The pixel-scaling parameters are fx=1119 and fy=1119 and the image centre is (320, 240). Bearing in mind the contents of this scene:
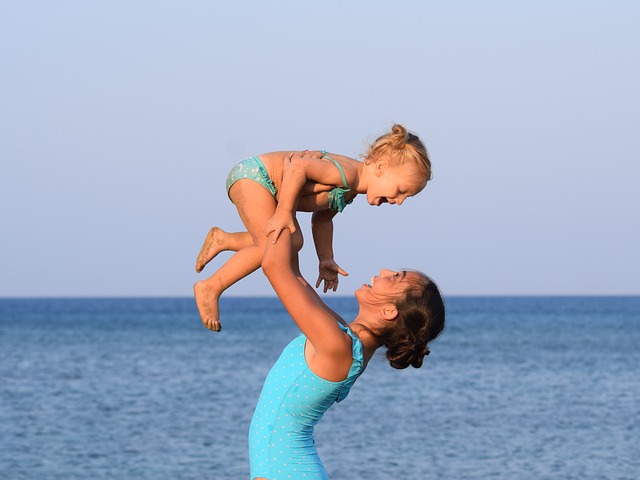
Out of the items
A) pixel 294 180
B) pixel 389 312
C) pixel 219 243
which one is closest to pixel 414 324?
pixel 389 312

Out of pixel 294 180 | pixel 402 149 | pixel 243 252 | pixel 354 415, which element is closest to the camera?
pixel 294 180

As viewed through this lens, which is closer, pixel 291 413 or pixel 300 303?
pixel 300 303

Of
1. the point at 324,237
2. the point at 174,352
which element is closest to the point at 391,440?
the point at 324,237

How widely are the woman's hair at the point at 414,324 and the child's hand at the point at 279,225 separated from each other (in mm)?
490

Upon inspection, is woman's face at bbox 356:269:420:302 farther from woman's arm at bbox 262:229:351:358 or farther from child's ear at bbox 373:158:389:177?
child's ear at bbox 373:158:389:177

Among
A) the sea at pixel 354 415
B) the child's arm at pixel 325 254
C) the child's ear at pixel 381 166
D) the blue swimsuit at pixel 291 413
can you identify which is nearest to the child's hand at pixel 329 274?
the child's arm at pixel 325 254

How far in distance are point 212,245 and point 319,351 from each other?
139cm

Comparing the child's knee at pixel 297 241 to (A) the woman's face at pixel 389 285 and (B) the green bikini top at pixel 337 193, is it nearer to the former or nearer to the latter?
(A) the woman's face at pixel 389 285

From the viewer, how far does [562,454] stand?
22.5m

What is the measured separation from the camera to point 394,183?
15.6 ft

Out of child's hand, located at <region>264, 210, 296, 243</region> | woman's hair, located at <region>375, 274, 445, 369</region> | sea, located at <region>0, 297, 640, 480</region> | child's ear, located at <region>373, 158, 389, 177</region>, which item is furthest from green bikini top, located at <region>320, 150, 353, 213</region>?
sea, located at <region>0, 297, 640, 480</region>

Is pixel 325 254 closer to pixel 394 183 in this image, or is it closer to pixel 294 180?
pixel 394 183

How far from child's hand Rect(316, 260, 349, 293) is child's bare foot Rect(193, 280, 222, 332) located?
1.84 feet

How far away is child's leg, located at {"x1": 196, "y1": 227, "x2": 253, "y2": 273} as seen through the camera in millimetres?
5168
